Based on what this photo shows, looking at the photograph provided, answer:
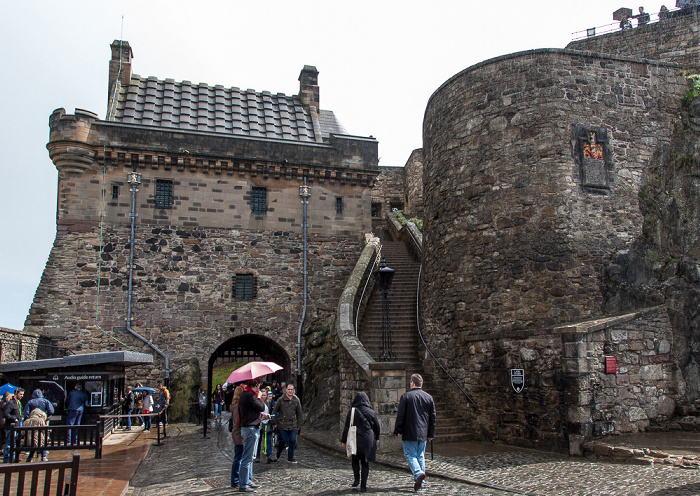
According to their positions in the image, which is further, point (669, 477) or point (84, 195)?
point (84, 195)

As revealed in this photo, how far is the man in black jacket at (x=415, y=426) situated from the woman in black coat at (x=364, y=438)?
1.06ft

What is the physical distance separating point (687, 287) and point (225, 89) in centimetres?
1816

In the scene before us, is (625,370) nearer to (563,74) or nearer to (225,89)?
(563,74)

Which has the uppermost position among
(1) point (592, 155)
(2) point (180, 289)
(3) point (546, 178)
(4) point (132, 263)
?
(1) point (592, 155)

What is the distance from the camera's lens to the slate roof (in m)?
20.4

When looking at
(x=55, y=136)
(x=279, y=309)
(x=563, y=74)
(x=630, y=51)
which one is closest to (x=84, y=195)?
(x=55, y=136)

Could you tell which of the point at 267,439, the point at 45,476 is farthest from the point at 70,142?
the point at 45,476

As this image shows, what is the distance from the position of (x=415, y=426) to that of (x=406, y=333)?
299 inches

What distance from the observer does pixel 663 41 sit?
2230cm

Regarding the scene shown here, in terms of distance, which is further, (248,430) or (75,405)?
(75,405)

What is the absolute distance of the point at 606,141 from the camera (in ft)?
38.1

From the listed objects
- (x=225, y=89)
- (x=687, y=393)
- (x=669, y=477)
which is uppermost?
(x=225, y=89)

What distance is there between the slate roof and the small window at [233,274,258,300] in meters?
5.23

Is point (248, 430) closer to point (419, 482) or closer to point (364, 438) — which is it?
point (364, 438)
